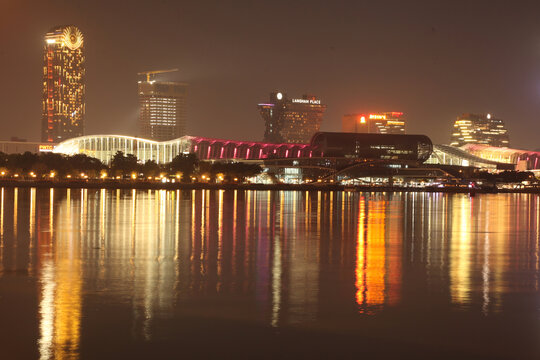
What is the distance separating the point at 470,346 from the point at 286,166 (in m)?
150

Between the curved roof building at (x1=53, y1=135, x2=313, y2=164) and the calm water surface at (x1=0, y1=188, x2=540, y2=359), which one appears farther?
the curved roof building at (x1=53, y1=135, x2=313, y2=164)

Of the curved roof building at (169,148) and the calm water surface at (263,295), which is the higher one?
the curved roof building at (169,148)

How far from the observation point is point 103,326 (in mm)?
12406

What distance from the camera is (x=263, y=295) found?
15297 millimetres

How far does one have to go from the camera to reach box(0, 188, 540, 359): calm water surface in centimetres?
1153

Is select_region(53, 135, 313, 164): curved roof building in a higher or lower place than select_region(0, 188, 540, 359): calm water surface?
higher

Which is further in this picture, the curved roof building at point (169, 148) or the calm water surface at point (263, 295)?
the curved roof building at point (169, 148)

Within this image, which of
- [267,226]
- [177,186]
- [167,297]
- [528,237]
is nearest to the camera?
[167,297]

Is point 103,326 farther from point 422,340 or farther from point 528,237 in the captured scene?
point 528,237

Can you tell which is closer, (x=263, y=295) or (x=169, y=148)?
(x=263, y=295)

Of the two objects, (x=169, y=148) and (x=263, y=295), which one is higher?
(x=169, y=148)

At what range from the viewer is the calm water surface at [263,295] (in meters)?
11.5

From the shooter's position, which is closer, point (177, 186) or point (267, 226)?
point (267, 226)

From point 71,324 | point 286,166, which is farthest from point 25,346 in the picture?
point 286,166
